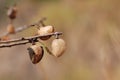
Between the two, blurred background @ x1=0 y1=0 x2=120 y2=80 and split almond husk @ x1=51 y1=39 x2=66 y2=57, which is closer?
split almond husk @ x1=51 y1=39 x2=66 y2=57

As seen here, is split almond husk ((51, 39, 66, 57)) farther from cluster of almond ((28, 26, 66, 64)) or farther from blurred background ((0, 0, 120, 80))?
blurred background ((0, 0, 120, 80))

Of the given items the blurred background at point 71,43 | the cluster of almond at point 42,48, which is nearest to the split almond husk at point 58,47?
the cluster of almond at point 42,48

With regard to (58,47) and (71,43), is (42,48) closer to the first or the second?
(58,47)

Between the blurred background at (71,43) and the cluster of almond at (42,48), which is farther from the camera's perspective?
the blurred background at (71,43)

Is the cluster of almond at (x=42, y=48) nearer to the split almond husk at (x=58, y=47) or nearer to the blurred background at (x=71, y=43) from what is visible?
the split almond husk at (x=58, y=47)

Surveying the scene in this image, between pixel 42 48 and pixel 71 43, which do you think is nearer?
pixel 42 48

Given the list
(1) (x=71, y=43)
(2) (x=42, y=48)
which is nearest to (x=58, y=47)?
(2) (x=42, y=48)

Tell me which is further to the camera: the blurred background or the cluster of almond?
the blurred background

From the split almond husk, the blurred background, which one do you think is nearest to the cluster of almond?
the split almond husk

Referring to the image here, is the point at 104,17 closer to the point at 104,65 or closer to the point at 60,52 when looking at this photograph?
the point at 104,65
